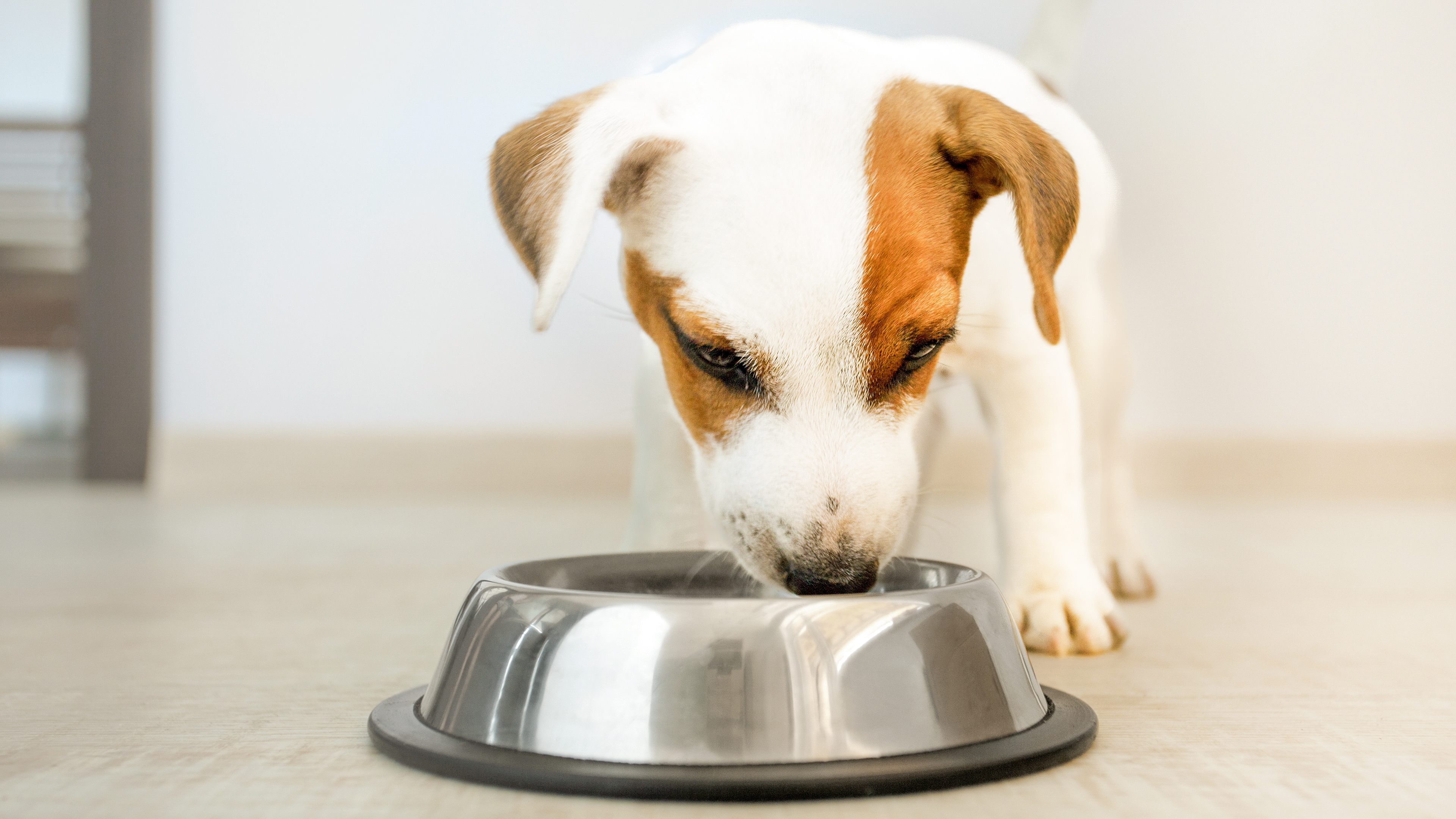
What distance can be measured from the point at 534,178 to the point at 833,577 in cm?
54

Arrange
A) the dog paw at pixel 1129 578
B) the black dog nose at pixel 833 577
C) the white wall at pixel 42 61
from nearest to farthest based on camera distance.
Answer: the black dog nose at pixel 833 577 → the dog paw at pixel 1129 578 → the white wall at pixel 42 61

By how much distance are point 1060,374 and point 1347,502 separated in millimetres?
3382

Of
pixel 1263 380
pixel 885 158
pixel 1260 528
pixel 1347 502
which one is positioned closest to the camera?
pixel 885 158

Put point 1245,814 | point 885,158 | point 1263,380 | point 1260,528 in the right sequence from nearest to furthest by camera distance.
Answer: point 1245,814, point 885,158, point 1260,528, point 1263,380

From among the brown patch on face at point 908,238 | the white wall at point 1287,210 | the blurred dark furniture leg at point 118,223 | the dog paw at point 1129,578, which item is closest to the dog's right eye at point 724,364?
the brown patch on face at point 908,238

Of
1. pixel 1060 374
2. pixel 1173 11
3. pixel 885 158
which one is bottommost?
pixel 1060 374

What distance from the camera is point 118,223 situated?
4828 mm

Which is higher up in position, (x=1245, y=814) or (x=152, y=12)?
(x=152, y=12)

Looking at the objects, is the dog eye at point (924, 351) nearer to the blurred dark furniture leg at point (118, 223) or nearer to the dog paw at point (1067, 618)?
the dog paw at point (1067, 618)

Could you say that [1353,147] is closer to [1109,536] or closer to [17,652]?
[1109,536]

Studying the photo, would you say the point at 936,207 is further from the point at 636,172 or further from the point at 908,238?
the point at 636,172

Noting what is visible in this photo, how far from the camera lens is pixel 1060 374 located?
158cm

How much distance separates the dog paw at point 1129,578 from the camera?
208 centimetres

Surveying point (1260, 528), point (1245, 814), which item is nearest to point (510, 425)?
point (1260, 528)
